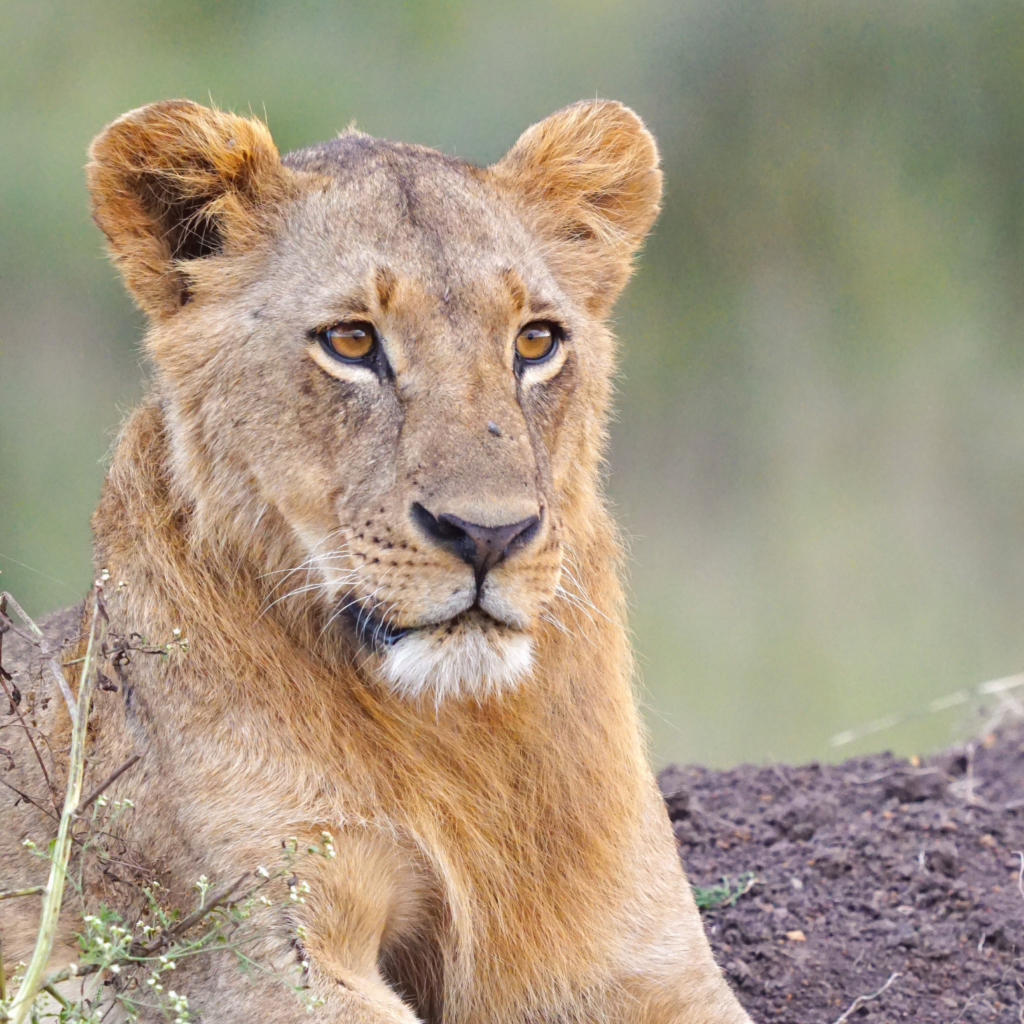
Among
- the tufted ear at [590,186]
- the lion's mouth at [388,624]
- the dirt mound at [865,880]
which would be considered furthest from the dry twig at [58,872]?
the dirt mound at [865,880]

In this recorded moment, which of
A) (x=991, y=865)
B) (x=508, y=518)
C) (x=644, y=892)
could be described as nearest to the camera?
(x=508, y=518)

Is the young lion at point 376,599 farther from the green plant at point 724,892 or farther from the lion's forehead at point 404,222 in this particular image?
the green plant at point 724,892

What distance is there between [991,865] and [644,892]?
5.85 feet

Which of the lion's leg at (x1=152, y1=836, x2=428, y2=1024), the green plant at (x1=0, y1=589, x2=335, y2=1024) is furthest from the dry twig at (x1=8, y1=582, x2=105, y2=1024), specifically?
the lion's leg at (x1=152, y1=836, x2=428, y2=1024)

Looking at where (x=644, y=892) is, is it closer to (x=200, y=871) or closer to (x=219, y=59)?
(x=200, y=871)

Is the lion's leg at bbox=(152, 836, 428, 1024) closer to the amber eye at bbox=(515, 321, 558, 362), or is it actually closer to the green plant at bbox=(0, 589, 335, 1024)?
the green plant at bbox=(0, 589, 335, 1024)

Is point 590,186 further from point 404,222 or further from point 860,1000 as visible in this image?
point 860,1000

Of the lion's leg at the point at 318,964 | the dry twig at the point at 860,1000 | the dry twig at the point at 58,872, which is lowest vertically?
the dry twig at the point at 860,1000

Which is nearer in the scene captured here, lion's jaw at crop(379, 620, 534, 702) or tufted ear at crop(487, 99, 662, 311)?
lion's jaw at crop(379, 620, 534, 702)

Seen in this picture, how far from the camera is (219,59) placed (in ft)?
44.0

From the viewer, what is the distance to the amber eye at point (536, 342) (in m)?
3.57

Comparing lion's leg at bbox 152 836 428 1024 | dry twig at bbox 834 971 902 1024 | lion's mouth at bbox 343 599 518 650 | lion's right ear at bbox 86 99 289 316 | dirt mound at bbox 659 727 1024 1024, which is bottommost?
dry twig at bbox 834 971 902 1024

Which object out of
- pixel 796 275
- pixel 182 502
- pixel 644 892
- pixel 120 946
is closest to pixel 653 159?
pixel 182 502

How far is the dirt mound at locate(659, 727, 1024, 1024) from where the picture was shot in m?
4.36
